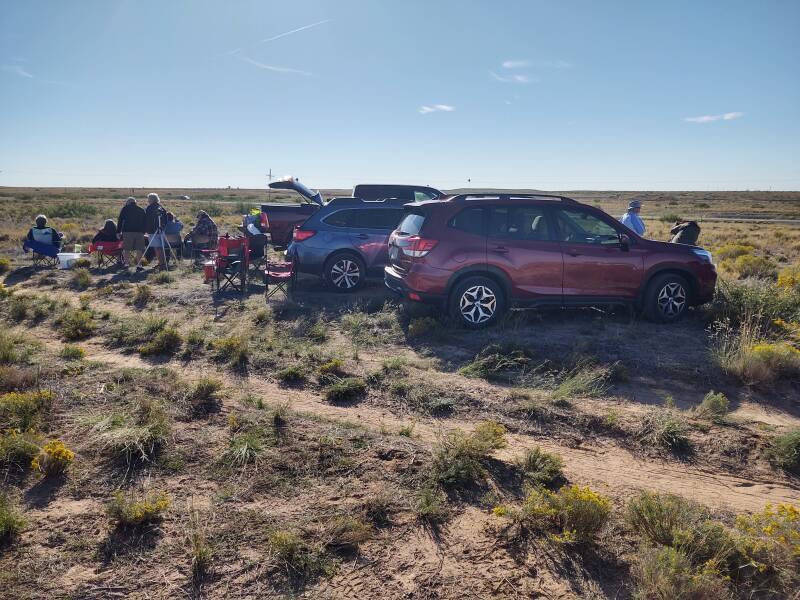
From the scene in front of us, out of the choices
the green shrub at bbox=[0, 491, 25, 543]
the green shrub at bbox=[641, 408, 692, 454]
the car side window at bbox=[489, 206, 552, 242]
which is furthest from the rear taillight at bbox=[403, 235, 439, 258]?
the green shrub at bbox=[0, 491, 25, 543]

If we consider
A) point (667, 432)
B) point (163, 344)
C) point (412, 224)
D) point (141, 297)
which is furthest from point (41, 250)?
point (667, 432)

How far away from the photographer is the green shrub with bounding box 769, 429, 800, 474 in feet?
13.7

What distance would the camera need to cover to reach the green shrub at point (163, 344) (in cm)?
676

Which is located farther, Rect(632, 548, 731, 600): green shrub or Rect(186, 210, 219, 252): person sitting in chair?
Rect(186, 210, 219, 252): person sitting in chair

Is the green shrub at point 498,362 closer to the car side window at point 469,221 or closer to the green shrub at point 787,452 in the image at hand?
the car side window at point 469,221

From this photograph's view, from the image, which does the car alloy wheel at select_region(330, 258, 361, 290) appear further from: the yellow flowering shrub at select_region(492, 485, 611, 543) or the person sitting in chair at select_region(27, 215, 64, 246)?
the person sitting in chair at select_region(27, 215, 64, 246)

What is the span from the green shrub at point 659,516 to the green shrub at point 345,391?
2.82 metres

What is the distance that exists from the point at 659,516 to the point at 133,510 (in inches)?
129

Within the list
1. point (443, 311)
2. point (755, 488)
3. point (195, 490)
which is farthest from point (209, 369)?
point (755, 488)

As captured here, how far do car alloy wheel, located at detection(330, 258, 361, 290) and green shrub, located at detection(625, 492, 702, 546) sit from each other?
719cm

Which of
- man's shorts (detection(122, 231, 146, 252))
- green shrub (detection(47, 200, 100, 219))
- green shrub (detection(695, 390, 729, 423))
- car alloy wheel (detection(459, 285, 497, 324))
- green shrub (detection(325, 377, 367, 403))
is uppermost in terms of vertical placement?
green shrub (detection(47, 200, 100, 219))

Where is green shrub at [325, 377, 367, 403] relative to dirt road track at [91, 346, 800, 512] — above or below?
above

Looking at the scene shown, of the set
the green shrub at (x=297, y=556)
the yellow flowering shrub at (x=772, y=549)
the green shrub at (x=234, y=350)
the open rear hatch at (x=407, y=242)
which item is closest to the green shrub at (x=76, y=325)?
the green shrub at (x=234, y=350)

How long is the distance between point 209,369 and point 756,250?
1764cm
